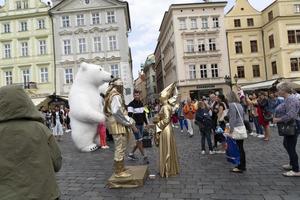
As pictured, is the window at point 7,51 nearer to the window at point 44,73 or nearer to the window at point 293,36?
the window at point 44,73

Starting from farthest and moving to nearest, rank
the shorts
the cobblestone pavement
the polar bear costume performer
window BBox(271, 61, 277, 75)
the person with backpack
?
1. window BBox(271, 61, 277, 75)
2. the polar bear costume performer
3. the person with backpack
4. the shorts
5. the cobblestone pavement

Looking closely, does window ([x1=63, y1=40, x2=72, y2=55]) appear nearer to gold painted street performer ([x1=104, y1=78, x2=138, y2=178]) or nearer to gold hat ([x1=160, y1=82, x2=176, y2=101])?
gold hat ([x1=160, y1=82, x2=176, y2=101])

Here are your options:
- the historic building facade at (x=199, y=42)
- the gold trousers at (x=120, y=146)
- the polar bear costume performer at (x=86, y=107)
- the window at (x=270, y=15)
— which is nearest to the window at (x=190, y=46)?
the historic building facade at (x=199, y=42)

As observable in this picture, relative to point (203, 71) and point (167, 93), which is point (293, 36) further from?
point (167, 93)

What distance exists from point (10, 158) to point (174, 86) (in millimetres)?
5354

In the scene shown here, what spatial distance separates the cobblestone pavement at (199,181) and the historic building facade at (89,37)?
3039 cm

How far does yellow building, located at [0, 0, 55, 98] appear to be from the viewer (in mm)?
40219

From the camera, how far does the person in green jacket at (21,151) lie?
272cm

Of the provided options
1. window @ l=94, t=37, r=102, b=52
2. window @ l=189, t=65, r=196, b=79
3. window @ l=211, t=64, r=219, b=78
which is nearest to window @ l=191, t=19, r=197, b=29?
window @ l=189, t=65, r=196, b=79

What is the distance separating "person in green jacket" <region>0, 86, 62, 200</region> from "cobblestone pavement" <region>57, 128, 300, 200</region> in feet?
10.5

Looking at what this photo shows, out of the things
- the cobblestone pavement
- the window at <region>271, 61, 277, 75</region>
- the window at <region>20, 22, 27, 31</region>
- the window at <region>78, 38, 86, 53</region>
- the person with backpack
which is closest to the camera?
the cobblestone pavement

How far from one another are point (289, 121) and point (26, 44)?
38.4 m

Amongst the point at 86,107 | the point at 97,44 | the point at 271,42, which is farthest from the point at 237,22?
the point at 86,107

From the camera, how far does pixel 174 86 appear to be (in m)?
7.82
